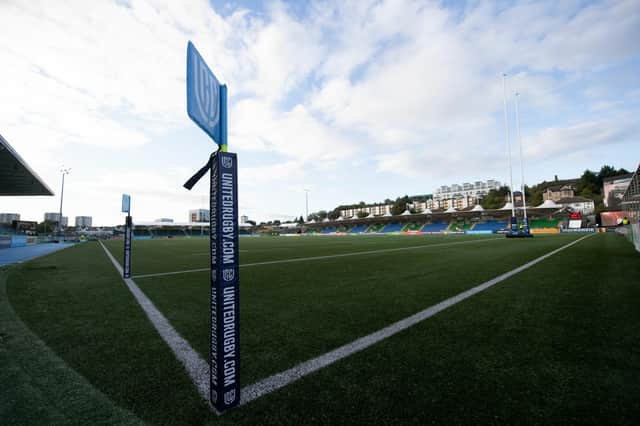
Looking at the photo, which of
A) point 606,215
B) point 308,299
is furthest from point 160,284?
point 606,215

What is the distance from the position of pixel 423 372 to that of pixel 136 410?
6.29 feet

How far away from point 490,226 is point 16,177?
206 ft

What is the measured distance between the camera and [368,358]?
93.4 inches


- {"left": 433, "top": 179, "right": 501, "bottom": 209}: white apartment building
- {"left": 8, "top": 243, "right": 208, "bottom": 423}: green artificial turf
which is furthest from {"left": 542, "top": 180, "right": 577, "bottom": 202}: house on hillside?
{"left": 8, "top": 243, "right": 208, "bottom": 423}: green artificial turf

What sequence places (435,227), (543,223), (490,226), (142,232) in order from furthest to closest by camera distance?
1. (142,232)
2. (435,227)
3. (490,226)
4. (543,223)

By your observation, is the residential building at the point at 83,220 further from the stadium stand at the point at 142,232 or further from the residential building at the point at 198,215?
the stadium stand at the point at 142,232

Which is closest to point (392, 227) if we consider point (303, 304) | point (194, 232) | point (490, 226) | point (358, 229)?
point (358, 229)

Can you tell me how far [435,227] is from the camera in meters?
59.4

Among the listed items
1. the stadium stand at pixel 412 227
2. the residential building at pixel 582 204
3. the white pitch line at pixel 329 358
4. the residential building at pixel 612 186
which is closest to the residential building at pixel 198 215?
the stadium stand at pixel 412 227

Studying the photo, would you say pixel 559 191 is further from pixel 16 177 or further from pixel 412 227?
pixel 16 177

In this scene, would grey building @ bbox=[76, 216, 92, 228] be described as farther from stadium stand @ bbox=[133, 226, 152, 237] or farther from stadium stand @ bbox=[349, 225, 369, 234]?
stadium stand @ bbox=[349, 225, 369, 234]

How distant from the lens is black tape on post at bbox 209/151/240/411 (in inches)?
69.1

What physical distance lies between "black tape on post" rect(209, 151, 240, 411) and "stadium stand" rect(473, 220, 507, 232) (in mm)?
58355

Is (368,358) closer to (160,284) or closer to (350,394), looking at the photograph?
(350,394)
